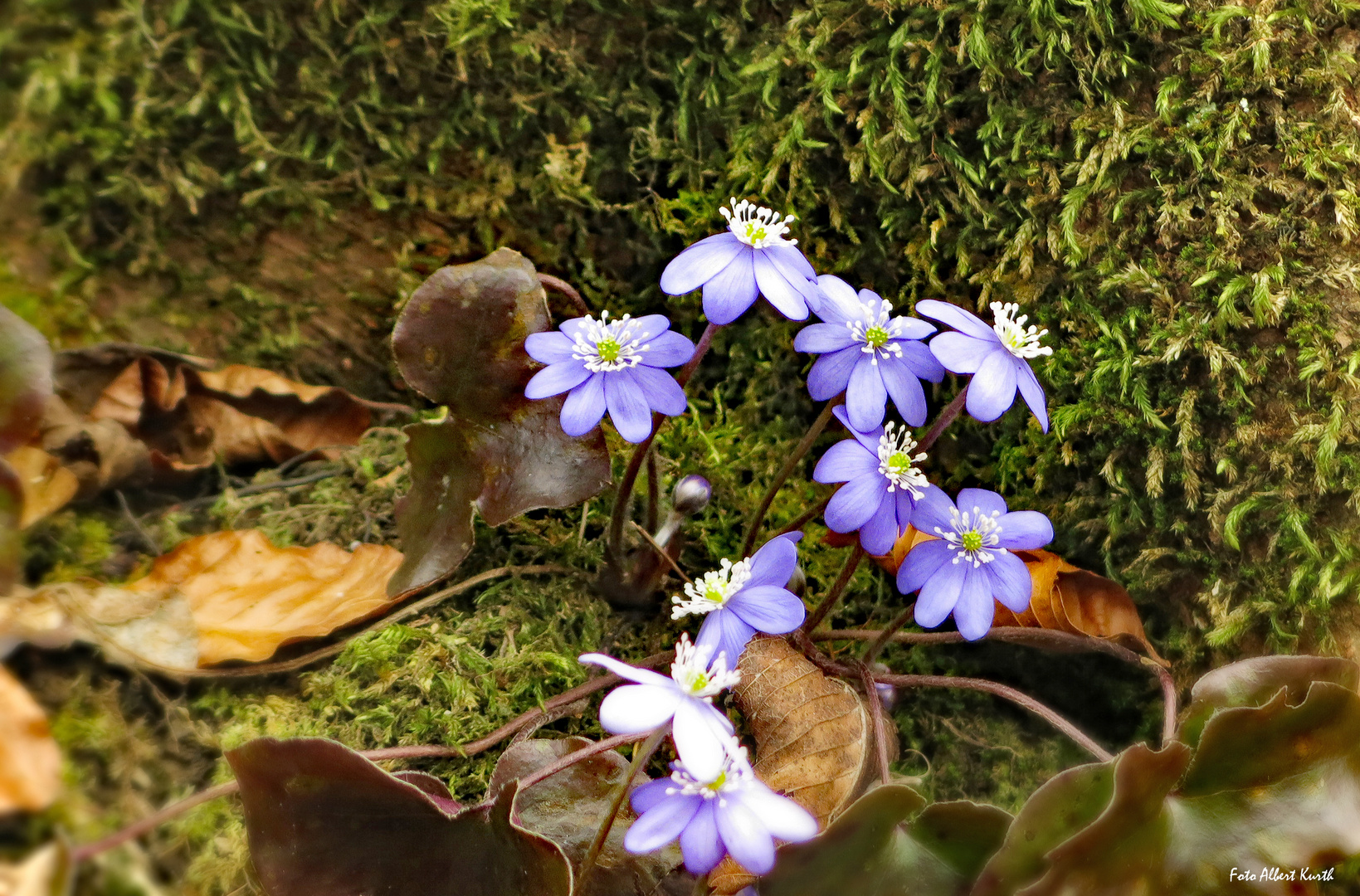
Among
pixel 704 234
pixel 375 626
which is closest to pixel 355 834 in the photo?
pixel 375 626

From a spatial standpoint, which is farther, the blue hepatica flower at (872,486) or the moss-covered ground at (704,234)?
the moss-covered ground at (704,234)

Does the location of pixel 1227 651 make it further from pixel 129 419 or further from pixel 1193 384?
pixel 129 419

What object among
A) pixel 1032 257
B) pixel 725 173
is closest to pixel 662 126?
pixel 725 173

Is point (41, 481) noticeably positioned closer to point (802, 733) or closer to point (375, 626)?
point (375, 626)

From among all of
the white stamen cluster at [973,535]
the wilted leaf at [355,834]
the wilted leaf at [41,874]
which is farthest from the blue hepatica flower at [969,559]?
the wilted leaf at [41,874]

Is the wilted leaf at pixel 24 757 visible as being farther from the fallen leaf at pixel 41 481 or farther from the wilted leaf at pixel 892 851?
the wilted leaf at pixel 892 851

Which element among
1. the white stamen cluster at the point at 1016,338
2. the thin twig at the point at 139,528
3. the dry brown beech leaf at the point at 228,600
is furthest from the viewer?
the thin twig at the point at 139,528

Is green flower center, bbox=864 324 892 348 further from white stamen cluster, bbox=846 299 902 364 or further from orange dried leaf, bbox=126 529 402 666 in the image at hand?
orange dried leaf, bbox=126 529 402 666
